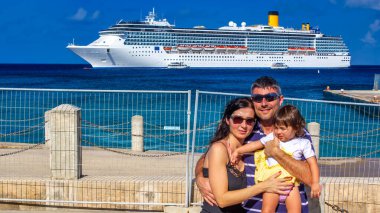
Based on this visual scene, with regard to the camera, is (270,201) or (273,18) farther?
(273,18)

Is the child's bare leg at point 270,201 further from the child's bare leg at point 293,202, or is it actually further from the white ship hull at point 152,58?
the white ship hull at point 152,58

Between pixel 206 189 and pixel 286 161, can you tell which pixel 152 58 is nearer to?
pixel 206 189

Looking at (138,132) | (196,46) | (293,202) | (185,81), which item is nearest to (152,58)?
(196,46)

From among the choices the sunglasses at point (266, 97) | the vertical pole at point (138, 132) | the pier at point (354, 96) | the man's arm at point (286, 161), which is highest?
the pier at point (354, 96)

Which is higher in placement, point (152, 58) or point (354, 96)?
point (152, 58)

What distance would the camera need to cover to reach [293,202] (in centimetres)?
324

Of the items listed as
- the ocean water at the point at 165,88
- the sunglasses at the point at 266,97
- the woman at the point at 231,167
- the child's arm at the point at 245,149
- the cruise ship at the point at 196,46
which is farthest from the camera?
the cruise ship at the point at 196,46

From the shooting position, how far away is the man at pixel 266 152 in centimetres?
322

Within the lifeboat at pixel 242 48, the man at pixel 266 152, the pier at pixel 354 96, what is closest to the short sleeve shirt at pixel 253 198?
the man at pixel 266 152

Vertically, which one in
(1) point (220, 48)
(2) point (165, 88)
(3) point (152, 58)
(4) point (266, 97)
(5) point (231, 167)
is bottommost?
(5) point (231, 167)

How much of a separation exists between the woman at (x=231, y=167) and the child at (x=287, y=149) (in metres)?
0.07

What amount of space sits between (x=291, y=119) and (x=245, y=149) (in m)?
0.32

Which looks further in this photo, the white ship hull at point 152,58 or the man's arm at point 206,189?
the white ship hull at point 152,58

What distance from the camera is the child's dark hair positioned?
10.8 ft
